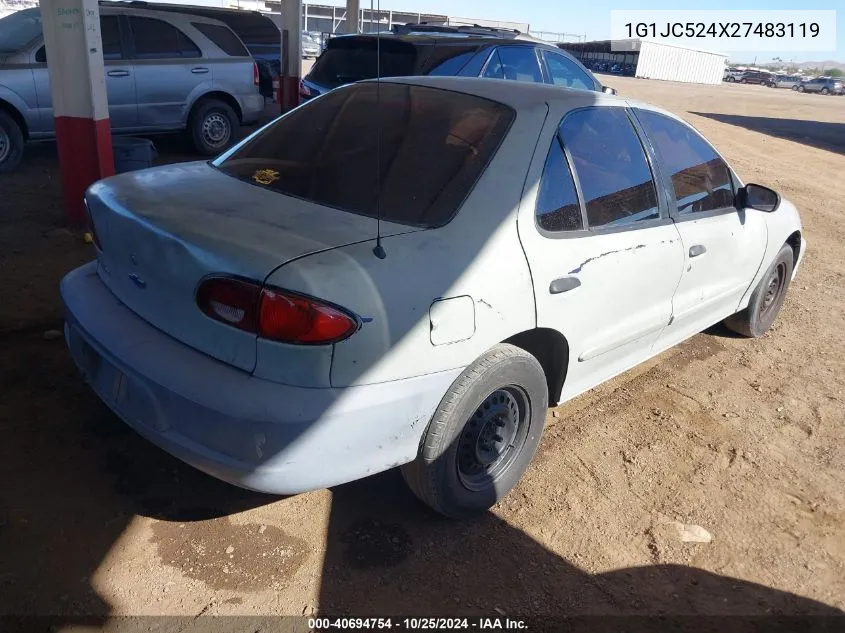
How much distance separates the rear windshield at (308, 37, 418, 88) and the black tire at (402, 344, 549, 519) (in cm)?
484

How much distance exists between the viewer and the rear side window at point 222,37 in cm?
928

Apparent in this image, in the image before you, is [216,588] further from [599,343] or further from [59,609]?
[599,343]

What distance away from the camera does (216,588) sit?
2.43 metres

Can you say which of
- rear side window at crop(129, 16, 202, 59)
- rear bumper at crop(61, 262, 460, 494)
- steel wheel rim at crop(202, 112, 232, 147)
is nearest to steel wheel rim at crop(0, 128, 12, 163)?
rear side window at crop(129, 16, 202, 59)

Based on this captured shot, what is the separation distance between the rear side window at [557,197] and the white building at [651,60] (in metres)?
58.8

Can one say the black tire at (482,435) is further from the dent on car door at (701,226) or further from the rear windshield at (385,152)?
the dent on car door at (701,226)

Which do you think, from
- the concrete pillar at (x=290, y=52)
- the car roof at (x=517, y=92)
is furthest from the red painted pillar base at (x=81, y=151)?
the concrete pillar at (x=290, y=52)

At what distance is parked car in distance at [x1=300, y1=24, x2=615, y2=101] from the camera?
6.94 metres

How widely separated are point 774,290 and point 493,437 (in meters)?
3.24

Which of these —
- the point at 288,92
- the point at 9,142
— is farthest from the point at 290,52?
the point at 9,142

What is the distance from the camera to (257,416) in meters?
2.15

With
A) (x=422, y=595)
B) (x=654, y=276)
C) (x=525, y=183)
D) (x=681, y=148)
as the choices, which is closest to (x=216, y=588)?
(x=422, y=595)

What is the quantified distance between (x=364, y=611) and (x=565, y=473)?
1.27 m

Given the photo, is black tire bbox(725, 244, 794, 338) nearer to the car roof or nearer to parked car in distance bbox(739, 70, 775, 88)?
the car roof
